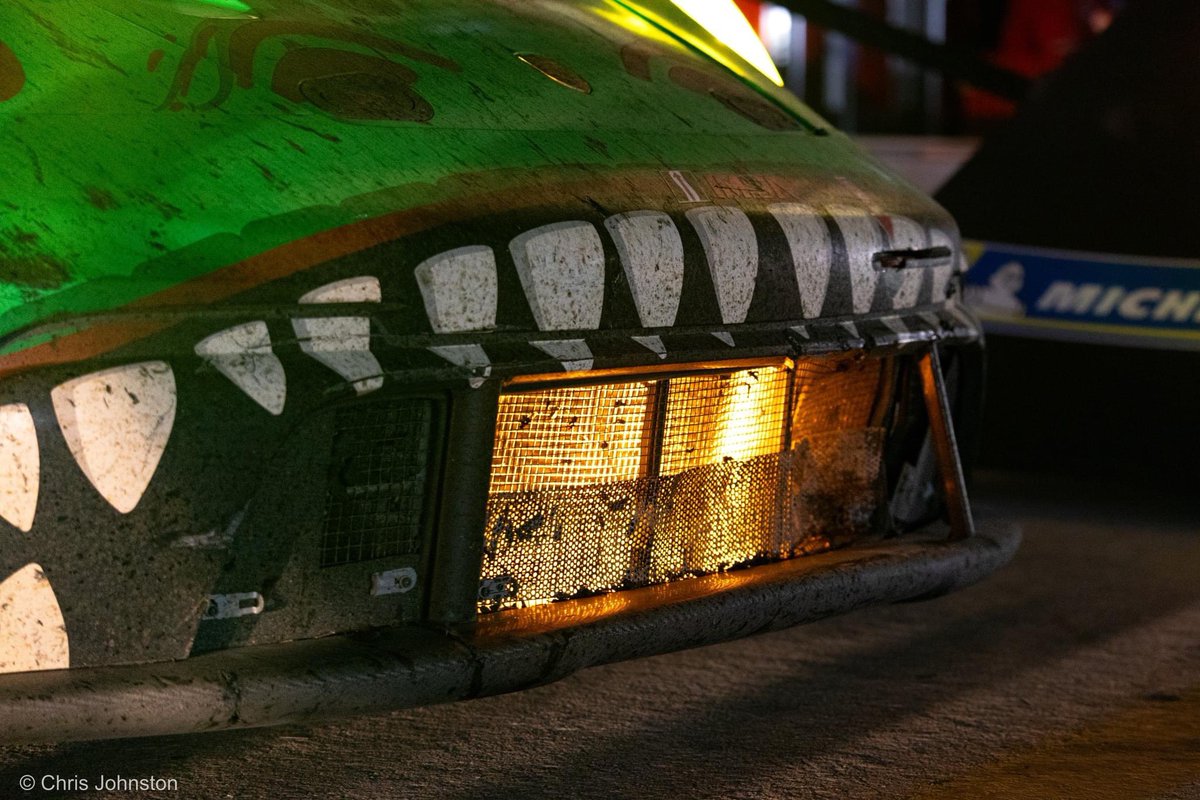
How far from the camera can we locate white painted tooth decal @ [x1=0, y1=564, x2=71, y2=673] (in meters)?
2.07

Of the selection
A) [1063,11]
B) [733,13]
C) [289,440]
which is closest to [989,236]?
[733,13]

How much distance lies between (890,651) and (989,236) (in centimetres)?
213

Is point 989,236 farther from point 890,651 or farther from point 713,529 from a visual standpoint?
point 713,529

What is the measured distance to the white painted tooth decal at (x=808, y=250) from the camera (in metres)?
2.80

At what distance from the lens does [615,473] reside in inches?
106

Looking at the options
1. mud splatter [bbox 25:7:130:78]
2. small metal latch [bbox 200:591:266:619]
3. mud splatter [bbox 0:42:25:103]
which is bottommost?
small metal latch [bbox 200:591:266:619]

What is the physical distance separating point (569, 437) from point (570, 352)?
21cm

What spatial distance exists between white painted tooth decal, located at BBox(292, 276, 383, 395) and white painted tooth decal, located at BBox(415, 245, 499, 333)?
79 mm

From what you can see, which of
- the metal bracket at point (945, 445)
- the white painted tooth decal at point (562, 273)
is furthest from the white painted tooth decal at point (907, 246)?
the white painted tooth decal at point (562, 273)

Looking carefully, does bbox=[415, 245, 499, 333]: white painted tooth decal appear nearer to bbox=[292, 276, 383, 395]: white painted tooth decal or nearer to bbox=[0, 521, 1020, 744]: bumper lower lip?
bbox=[292, 276, 383, 395]: white painted tooth decal

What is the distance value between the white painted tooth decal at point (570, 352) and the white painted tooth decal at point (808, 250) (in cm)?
51

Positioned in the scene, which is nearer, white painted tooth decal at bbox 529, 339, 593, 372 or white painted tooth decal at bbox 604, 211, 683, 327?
white painted tooth decal at bbox 529, 339, 593, 372

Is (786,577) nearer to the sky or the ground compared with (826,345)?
nearer to the ground

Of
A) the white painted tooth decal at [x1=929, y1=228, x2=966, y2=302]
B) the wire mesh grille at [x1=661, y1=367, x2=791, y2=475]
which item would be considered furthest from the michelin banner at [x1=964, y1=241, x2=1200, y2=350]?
the wire mesh grille at [x1=661, y1=367, x2=791, y2=475]
